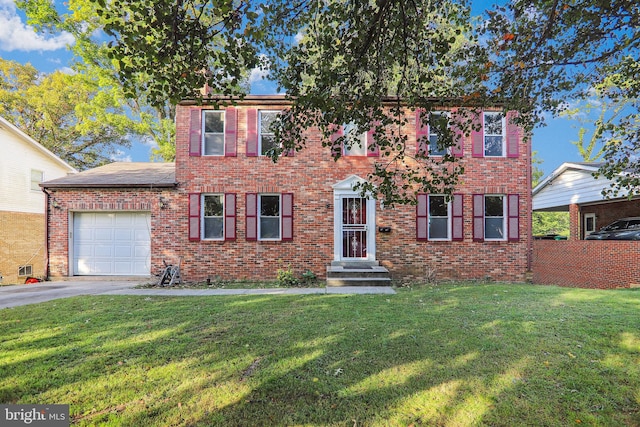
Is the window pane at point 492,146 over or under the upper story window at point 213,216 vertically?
over

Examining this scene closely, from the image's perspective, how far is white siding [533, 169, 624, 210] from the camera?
11.1 meters

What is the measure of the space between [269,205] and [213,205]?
6.03ft

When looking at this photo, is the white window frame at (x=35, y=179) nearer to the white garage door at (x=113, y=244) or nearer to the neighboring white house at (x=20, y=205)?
the neighboring white house at (x=20, y=205)

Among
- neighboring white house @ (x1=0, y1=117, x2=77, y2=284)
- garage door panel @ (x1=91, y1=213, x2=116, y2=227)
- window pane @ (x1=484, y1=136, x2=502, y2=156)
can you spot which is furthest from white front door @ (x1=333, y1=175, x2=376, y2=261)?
neighboring white house @ (x1=0, y1=117, x2=77, y2=284)

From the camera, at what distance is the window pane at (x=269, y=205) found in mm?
9766

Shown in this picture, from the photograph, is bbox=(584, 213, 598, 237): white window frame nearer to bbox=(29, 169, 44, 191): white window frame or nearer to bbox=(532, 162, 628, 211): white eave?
bbox=(532, 162, 628, 211): white eave

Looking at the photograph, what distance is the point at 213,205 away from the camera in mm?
9844

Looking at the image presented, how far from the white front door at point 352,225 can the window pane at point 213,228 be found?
12.3 ft

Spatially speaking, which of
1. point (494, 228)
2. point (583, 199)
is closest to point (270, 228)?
point (494, 228)

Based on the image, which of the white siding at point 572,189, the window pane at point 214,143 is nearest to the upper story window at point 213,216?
the window pane at point 214,143

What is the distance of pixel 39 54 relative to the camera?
61.7 ft

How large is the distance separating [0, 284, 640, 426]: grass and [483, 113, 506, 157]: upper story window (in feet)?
18.2

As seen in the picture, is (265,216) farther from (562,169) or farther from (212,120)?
(562,169)

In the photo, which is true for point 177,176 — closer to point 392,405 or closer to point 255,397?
point 255,397
